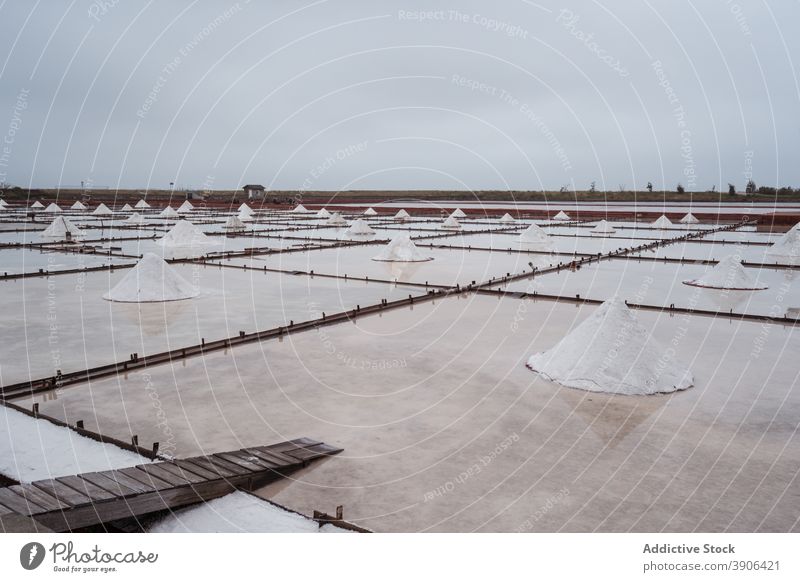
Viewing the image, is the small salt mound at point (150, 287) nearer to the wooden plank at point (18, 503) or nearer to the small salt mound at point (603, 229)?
the wooden plank at point (18, 503)

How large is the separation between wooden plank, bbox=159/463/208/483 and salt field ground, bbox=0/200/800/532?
202 millimetres

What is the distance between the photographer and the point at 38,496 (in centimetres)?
348

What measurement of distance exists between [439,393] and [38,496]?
12.5ft

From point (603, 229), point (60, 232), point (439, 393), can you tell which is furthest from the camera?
point (603, 229)

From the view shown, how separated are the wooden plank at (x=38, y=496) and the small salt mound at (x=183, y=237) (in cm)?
1815

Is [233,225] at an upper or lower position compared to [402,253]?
upper

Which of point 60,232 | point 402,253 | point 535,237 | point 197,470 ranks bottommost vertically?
point 197,470

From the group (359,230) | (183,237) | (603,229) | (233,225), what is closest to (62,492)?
(183,237)

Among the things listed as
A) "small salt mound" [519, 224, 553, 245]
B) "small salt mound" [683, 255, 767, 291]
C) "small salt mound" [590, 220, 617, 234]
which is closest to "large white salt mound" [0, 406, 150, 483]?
"small salt mound" [683, 255, 767, 291]

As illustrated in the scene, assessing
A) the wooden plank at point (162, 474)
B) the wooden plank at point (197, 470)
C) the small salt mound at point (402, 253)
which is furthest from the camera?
the small salt mound at point (402, 253)

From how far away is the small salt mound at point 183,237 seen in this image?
2084cm
